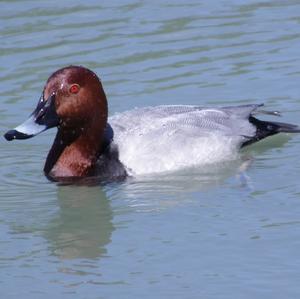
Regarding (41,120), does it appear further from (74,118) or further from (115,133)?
(115,133)

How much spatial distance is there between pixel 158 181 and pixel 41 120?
1005 mm

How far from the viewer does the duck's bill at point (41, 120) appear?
9367 millimetres

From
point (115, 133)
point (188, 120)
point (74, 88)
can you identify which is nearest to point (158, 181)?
point (115, 133)

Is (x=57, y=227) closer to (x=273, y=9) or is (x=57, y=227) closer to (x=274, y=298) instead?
(x=274, y=298)

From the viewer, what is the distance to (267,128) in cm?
1035

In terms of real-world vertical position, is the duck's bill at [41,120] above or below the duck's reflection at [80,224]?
above

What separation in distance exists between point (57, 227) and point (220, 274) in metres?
1.61

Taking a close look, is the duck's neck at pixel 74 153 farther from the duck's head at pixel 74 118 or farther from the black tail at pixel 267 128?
the black tail at pixel 267 128

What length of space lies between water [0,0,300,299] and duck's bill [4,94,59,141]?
0.48 metres

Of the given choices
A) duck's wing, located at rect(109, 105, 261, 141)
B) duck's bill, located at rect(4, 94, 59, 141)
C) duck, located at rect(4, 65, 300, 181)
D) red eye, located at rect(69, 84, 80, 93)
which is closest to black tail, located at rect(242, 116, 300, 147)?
duck's wing, located at rect(109, 105, 261, 141)

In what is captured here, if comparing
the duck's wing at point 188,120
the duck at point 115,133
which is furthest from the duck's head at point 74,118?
the duck's wing at point 188,120

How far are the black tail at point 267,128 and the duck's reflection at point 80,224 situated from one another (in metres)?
1.52

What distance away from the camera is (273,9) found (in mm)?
13328

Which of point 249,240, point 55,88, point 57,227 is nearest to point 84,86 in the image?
point 55,88
